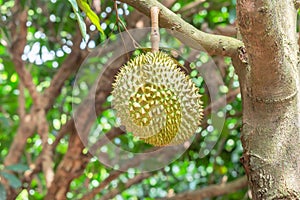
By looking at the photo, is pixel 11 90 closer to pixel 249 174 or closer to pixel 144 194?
pixel 144 194

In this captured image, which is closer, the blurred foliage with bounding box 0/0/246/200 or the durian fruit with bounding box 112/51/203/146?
the durian fruit with bounding box 112/51/203/146

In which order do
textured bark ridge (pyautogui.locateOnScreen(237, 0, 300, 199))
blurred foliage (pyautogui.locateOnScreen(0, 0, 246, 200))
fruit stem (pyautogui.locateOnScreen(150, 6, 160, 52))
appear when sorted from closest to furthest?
textured bark ridge (pyautogui.locateOnScreen(237, 0, 300, 199)) < fruit stem (pyautogui.locateOnScreen(150, 6, 160, 52)) < blurred foliage (pyautogui.locateOnScreen(0, 0, 246, 200))

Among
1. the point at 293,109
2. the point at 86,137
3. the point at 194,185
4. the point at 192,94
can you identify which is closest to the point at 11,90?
the point at 86,137

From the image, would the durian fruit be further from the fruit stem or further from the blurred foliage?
the blurred foliage

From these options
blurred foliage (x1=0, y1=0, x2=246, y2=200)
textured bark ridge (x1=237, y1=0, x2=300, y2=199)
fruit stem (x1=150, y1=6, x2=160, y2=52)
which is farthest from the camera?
blurred foliage (x1=0, y1=0, x2=246, y2=200)

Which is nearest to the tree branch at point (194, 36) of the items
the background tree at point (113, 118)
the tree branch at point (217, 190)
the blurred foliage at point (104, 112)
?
the background tree at point (113, 118)

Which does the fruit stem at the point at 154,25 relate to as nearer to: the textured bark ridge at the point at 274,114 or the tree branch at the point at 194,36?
the tree branch at the point at 194,36

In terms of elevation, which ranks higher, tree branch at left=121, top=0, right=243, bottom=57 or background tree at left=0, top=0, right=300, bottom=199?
tree branch at left=121, top=0, right=243, bottom=57

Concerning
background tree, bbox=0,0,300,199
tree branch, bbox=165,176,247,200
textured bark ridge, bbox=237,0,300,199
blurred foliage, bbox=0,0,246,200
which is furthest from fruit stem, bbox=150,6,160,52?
tree branch, bbox=165,176,247,200
